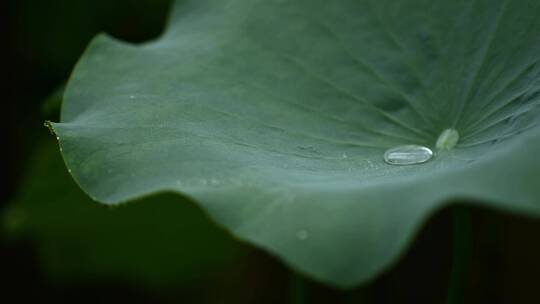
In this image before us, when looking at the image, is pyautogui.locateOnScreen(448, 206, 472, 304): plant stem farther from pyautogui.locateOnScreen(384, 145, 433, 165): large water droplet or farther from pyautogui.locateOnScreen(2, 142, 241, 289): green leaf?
pyautogui.locateOnScreen(2, 142, 241, 289): green leaf

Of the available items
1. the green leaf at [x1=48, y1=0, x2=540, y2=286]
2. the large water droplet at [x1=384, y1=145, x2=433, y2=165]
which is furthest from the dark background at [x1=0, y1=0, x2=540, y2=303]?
the large water droplet at [x1=384, y1=145, x2=433, y2=165]

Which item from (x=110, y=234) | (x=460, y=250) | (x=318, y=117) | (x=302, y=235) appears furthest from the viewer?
(x=110, y=234)

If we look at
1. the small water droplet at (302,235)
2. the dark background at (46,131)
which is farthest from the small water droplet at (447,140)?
the dark background at (46,131)

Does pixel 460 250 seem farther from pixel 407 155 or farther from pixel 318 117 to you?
pixel 318 117

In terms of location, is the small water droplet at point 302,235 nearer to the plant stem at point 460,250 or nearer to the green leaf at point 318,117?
the green leaf at point 318,117

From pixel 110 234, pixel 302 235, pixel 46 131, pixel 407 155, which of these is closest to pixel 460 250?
pixel 407 155

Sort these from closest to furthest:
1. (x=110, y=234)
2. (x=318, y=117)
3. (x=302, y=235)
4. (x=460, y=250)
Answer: (x=302, y=235) < (x=460, y=250) < (x=318, y=117) < (x=110, y=234)
